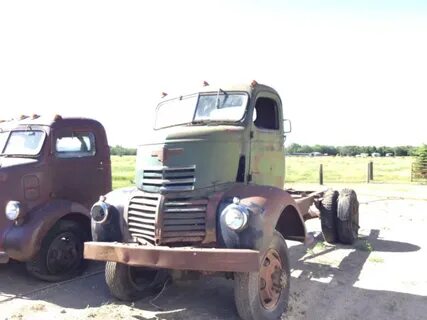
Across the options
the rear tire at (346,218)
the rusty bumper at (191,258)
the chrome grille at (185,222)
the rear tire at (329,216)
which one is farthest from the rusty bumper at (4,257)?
the rear tire at (346,218)

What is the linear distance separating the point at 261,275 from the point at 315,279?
1.88 metres

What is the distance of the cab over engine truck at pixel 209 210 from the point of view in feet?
16.0

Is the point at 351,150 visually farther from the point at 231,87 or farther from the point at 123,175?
the point at 231,87

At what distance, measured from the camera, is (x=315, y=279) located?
676 cm

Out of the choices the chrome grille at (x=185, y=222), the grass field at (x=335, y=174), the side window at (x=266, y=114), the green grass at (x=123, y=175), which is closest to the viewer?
the chrome grille at (x=185, y=222)

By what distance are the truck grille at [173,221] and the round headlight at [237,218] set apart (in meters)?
0.34

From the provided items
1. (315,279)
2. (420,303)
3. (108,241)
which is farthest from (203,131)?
(420,303)

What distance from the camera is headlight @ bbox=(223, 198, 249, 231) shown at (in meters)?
4.83

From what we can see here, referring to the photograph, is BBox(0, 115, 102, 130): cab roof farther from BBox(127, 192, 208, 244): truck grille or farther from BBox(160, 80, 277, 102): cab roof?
BBox(127, 192, 208, 244): truck grille

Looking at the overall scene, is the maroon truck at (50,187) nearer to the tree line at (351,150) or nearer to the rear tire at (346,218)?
the rear tire at (346,218)

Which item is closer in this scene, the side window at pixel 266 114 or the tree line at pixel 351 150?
the side window at pixel 266 114

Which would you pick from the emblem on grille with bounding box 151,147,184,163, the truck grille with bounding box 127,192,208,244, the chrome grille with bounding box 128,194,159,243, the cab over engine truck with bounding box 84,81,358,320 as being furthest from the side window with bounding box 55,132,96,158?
the truck grille with bounding box 127,192,208,244

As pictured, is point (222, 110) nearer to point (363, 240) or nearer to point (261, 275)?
point (261, 275)

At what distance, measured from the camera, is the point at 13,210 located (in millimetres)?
6629
